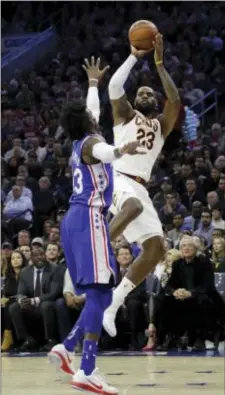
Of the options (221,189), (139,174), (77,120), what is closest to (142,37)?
(139,174)

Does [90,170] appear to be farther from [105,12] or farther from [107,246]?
[105,12]

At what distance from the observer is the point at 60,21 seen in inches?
830

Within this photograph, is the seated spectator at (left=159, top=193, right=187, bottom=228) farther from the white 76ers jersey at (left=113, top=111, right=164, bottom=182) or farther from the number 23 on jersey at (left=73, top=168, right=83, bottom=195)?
the number 23 on jersey at (left=73, top=168, right=83, bottom=195)

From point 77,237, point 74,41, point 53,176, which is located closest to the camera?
point 77,237

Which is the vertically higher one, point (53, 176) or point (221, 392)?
point (53, 176)

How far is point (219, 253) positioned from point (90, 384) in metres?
5.03

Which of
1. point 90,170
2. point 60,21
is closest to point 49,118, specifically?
point 60,21

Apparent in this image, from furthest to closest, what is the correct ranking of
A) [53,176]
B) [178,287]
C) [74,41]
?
[74,41]
[53,176]
[178,287]

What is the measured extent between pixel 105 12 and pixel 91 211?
1458 cm

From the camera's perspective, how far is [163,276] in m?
10.7

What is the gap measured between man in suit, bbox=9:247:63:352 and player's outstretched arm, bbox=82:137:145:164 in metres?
4.75

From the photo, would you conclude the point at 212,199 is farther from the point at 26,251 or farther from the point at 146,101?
the point at 146,101

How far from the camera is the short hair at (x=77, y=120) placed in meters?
6.22

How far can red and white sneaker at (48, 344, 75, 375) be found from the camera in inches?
245
